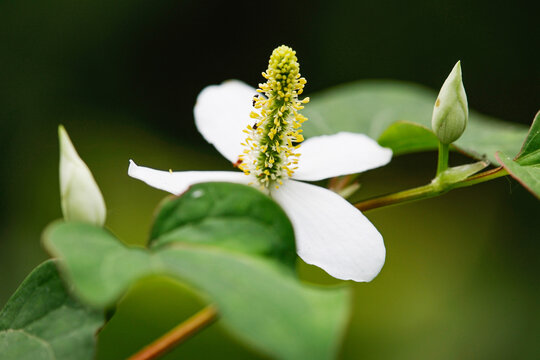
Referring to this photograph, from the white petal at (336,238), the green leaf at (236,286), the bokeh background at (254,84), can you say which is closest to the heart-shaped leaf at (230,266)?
the green leaf at (236,286)

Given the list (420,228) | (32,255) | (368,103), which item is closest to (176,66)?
(32,255)

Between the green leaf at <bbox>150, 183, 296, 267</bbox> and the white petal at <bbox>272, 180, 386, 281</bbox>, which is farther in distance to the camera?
the white petal at <bbox>272, 180, 386, 281</bbox>

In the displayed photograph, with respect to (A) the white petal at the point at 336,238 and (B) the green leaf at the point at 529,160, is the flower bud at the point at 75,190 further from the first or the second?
(B) the green leaf at the point at 529,160

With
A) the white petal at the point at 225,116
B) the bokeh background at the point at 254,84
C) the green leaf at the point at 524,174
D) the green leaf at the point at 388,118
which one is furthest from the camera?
the bokeh background at the point at 254,84

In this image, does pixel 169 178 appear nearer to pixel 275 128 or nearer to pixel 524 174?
pixel 275 128

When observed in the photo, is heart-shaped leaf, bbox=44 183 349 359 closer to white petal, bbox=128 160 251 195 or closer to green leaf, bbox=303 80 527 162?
white petal, bbox=128 160 251 195

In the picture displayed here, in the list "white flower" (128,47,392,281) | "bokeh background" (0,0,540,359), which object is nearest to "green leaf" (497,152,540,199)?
"white flower" (128,47,392,281)
